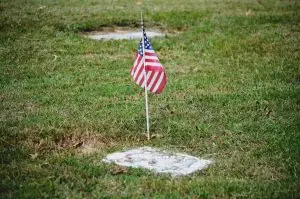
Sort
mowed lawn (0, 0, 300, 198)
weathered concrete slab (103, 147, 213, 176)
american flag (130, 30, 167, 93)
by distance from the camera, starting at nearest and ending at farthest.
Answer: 1. mowed lawn (0, 0, 300, 198)
2. weathered concrete slab (103, 147, 213, 176)
3. american flag (130, 30, 167, 93)

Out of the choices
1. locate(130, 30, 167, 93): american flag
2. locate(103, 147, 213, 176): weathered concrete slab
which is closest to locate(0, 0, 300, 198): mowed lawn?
locate(103, 147, 213, 176): weathered concrete slab

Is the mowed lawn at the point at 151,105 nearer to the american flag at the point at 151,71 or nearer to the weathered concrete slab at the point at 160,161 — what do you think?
the weathered concrete slab at the point at 160,161

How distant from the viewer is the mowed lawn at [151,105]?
18.4 feet

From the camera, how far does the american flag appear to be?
6.97 metres

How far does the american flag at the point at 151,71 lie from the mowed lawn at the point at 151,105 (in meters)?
0.63

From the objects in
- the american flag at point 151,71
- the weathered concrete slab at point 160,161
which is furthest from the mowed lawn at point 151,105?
the american flag at point 151,71

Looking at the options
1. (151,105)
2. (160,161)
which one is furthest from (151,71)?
(160,161)

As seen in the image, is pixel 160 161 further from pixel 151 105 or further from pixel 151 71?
pixel 151 105

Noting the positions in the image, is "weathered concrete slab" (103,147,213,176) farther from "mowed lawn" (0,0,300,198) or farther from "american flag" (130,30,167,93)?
"american flag" (130,30,167,93)

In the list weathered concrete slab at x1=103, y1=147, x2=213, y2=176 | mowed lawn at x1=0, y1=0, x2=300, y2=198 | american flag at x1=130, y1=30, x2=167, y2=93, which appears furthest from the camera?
american flag at x1=130, y1=30, x2=167, y2=93

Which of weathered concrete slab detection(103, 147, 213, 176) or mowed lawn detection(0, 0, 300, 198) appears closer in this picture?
mowed lawn detection(0, 0, 300, 198)

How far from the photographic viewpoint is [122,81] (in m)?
9.38

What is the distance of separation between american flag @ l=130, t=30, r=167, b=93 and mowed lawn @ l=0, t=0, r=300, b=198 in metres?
0.63

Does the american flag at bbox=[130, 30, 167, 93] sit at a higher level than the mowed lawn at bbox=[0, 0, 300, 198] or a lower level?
higher
